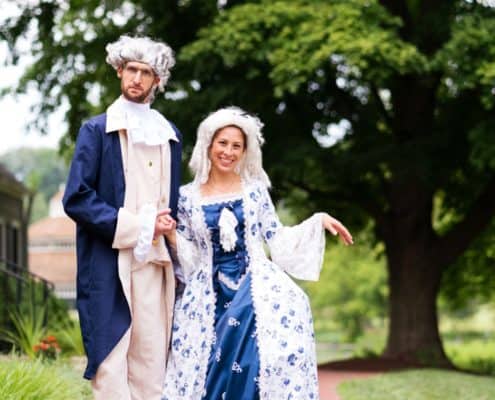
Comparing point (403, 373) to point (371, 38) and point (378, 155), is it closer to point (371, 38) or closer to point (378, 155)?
point (378, 155)

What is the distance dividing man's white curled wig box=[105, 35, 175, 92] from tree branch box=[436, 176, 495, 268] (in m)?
11.5

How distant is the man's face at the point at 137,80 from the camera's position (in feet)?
14.8

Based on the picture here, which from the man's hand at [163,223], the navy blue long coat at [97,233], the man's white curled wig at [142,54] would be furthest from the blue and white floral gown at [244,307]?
the man's white curled wig at [142,54]

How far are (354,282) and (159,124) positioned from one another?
34610 mm

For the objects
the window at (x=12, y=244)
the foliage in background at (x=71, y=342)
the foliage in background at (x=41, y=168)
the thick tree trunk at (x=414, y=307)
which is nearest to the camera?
the foliage in background at (x=71, y=342)

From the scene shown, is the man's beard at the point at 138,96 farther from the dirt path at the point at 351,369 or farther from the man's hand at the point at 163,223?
the dirt path at the point at 351,369

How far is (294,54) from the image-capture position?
1182 centimetres

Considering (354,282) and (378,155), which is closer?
(378,155)

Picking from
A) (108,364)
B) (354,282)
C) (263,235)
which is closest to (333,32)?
(263,235)

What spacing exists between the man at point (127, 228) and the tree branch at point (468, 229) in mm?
11478

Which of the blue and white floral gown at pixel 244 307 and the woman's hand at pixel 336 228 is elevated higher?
the woman's hand at pixel 336 228

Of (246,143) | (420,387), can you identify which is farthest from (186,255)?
(420,387)

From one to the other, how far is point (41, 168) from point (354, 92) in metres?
83.3

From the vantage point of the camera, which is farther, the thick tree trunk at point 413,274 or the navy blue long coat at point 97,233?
the thick tree trunk at point 413,274
